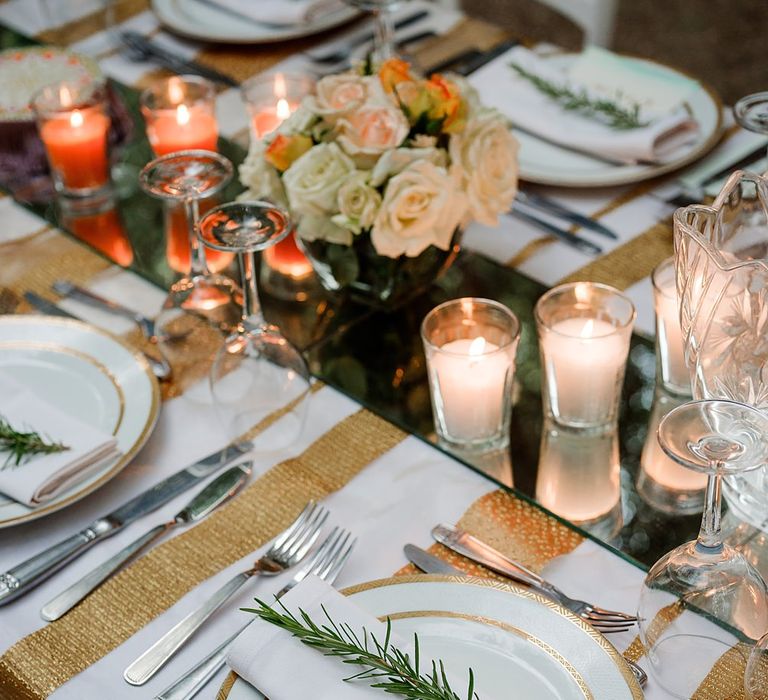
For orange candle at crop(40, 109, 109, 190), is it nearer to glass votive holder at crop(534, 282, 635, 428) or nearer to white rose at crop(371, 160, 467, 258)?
white rose at crop(371, 160, 467, 258)

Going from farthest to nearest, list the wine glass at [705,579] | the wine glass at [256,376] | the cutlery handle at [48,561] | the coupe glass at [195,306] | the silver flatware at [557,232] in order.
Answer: the silver flatware at [557,232], the coupe glass at [195,306], the wine glass at [256,376], the cutlery handle at [48,561], the wine glass at [705,579]

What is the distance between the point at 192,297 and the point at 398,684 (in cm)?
56

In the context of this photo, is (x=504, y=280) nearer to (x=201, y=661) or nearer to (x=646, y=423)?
(x=646, y=423)

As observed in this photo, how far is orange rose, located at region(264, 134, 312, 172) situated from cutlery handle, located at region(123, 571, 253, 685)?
438mm

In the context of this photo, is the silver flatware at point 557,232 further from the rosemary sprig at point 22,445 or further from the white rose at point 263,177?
the rosemary sprig at point 22,445

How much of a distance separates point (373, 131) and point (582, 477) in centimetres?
39

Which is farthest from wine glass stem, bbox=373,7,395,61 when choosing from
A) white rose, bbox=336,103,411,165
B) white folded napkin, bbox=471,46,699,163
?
white rose, bbox=336,103,411,165

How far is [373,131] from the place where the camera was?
3.61ft

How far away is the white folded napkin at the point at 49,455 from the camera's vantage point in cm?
98

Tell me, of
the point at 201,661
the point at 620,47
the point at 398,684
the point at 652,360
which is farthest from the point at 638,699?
the point at 620,47

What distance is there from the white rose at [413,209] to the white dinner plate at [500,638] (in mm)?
375

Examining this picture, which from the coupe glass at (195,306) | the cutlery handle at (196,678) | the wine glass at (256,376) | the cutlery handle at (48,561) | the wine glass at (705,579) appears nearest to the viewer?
the wine glass at (705,579)

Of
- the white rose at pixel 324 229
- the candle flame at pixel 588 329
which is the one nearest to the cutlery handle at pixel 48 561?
the white rose at pixel 324 229

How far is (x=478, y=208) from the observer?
1163mm
